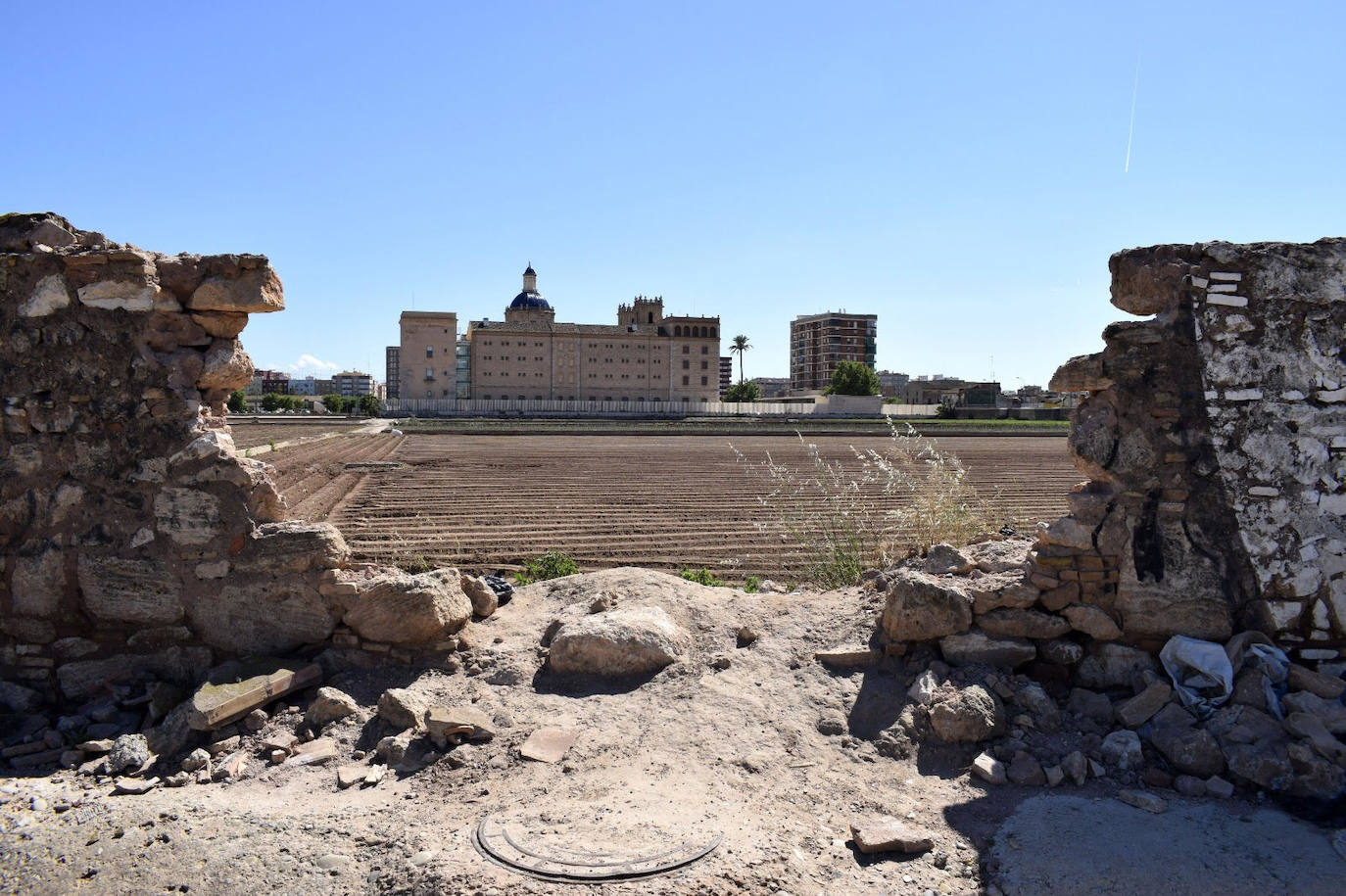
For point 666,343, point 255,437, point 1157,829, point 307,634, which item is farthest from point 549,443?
point 666,343

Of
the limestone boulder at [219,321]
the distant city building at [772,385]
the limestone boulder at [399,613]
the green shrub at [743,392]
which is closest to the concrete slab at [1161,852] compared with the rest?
the limestone boulder at [399,613]

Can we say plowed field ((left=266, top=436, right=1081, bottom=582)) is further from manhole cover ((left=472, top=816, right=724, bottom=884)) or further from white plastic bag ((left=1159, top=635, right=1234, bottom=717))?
manhole cover ((left=472, top=816, right=724, bottom=884))

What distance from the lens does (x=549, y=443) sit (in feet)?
106

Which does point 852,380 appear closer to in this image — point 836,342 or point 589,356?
point 589,356

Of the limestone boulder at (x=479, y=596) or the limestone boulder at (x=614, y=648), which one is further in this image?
the limestone boulder at (x=479, y=596)

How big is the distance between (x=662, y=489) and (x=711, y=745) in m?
14.3

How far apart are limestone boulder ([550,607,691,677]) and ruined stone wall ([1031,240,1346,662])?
2093 mm

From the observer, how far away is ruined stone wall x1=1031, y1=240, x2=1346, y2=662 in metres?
4.26

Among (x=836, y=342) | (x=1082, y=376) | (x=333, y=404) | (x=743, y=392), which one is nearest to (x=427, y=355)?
(x=333, y=404)

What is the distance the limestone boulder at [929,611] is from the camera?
436cm

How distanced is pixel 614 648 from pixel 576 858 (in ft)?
5.24

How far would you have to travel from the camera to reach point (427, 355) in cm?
8144

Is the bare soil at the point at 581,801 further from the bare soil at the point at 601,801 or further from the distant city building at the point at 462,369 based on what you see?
the distant city building at the point at 462,369

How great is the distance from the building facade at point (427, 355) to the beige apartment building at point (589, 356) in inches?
15.2
